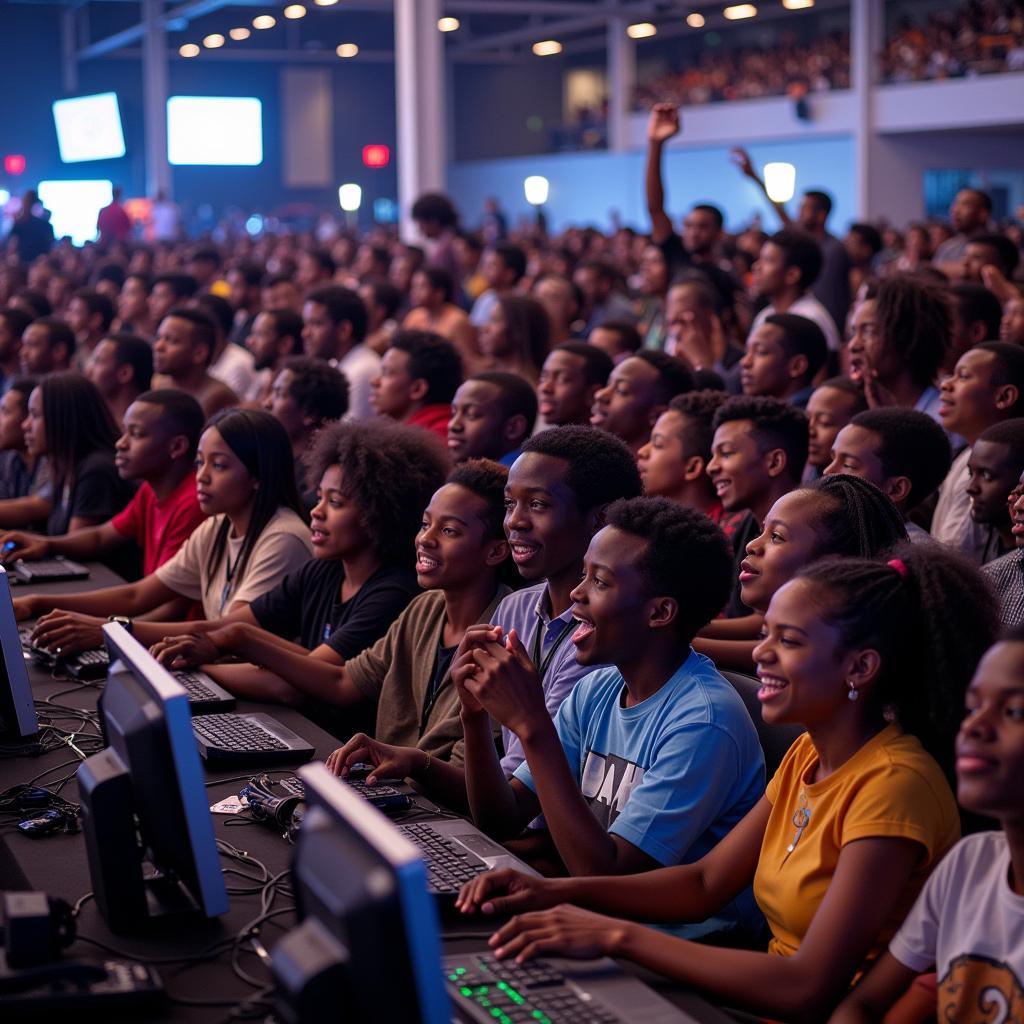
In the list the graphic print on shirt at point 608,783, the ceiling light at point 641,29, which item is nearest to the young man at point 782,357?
the graphic print on shirt at point 608,783

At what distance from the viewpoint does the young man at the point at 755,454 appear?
4.04m

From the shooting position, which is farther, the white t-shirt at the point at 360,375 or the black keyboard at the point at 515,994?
the white t-shirt at the point at 360,375

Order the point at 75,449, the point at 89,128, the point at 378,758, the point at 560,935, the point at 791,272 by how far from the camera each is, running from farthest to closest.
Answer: the point at 89,128, the point at 791,272, the point at 75,449, the point at 378,758, the point at 560,935

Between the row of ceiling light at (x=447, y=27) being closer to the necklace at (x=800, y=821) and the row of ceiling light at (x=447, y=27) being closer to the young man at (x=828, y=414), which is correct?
the young man at (x=828, y=414)

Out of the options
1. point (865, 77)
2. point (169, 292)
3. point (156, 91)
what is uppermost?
point (156, 91)

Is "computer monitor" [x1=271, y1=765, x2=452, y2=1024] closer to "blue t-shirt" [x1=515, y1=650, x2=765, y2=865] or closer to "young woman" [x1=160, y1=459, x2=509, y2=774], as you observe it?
"blue t-shirt" [x1=515, y1=650, x2=765, y2=865]

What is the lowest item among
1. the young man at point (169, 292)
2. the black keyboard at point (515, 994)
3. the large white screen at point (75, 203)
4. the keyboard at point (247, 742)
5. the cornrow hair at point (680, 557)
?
the keyboard at point (247, 742)

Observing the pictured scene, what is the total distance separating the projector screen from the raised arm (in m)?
10.3

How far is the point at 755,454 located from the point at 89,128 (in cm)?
1515

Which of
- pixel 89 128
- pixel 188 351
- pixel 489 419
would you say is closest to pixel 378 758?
pixel 489 419

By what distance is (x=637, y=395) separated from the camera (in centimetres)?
506

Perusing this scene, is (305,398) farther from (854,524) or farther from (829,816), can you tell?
(829,816)

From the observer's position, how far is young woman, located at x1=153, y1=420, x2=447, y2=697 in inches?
149

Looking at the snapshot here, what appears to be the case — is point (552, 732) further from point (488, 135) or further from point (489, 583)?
point (488, 135)
